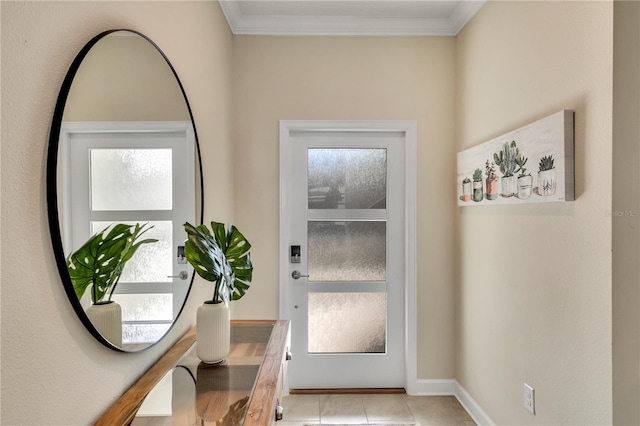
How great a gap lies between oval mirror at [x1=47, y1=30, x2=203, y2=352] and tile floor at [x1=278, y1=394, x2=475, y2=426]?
1416mm

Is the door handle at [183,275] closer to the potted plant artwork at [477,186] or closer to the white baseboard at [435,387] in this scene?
the potted plant artwork at [477,186]

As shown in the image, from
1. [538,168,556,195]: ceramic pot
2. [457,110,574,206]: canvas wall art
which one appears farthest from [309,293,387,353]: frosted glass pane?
[538,168,556,195]: ceramic pot

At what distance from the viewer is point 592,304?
1401 millimetres

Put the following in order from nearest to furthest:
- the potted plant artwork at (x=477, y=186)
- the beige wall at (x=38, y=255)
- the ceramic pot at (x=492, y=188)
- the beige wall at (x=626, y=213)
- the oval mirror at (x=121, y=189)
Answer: the beige wall at (x=38, y=255) → the oval mirror at (x=121, y=189) → the beige wall at (x=626, y=213) → the ceramic pot at (x=492, y=188) → the potted plant artwork at (x=477, y=186)

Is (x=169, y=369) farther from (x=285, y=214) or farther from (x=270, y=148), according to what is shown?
(x=270, y=148)

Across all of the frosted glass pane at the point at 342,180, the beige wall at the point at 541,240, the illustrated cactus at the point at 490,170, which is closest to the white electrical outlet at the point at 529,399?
the beige wall at the point at 541,240

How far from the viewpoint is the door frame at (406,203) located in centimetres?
266

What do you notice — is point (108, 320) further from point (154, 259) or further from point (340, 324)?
point (340, 324)

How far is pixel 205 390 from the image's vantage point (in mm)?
1142

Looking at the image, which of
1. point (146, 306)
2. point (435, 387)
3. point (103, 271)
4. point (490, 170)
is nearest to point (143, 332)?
point (146, 306)

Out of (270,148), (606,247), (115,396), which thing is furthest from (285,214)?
(606,247)

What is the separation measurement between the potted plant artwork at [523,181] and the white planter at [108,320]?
1.78 meters

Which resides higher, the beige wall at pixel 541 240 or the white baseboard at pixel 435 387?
the beige wall at pixel 541 240

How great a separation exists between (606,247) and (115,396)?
1.72 metres
